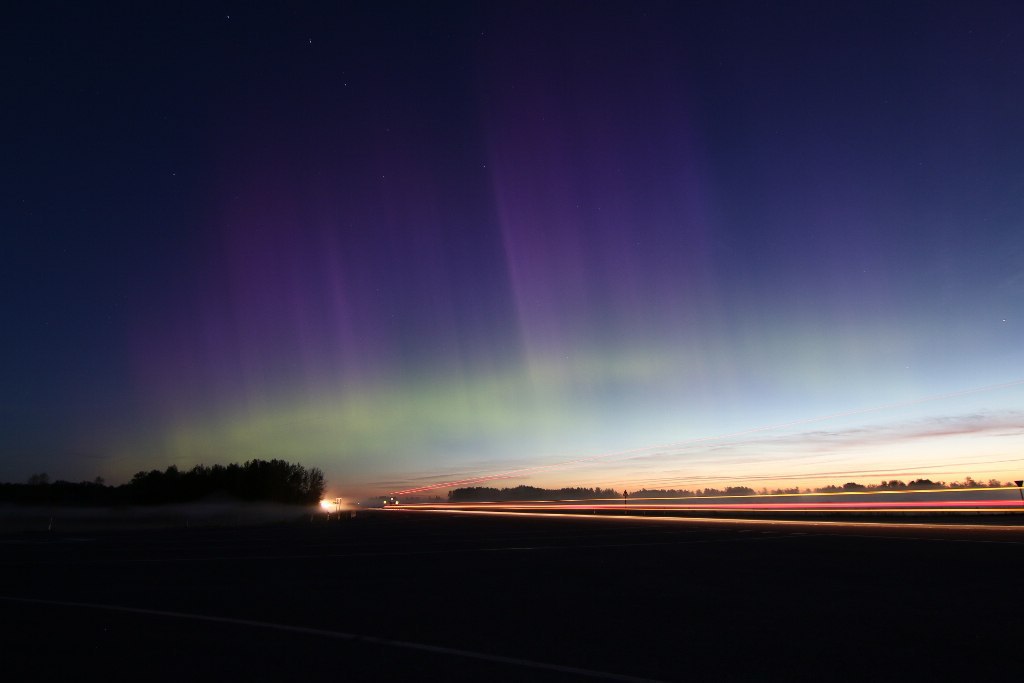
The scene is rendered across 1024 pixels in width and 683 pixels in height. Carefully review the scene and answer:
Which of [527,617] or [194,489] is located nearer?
[527,617]

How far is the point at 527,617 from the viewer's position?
9.45 meters

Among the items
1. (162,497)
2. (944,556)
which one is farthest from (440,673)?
(162,497)

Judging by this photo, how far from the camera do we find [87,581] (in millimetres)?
13766

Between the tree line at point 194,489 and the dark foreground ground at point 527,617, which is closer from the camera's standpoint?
the dark foreground ground at point 527,617

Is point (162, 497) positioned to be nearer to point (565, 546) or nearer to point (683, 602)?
point (565, 546)

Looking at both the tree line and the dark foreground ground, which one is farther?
the tree line

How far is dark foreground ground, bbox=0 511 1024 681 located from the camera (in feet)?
22.5

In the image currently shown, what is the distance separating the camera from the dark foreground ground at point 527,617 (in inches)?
270

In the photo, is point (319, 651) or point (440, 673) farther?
point (319, 651)

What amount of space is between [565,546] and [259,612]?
13.1 meters

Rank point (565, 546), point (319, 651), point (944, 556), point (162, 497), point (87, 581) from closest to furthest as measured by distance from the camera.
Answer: point (319, 651) → point (87, 581) → point (944, 556) → point (565, 546) → point (162, 497)

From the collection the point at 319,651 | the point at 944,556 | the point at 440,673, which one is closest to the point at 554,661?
the point at 440,673

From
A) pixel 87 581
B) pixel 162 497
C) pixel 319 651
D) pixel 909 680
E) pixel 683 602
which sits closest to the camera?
pixel 909 680

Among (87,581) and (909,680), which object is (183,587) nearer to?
(87,581)
